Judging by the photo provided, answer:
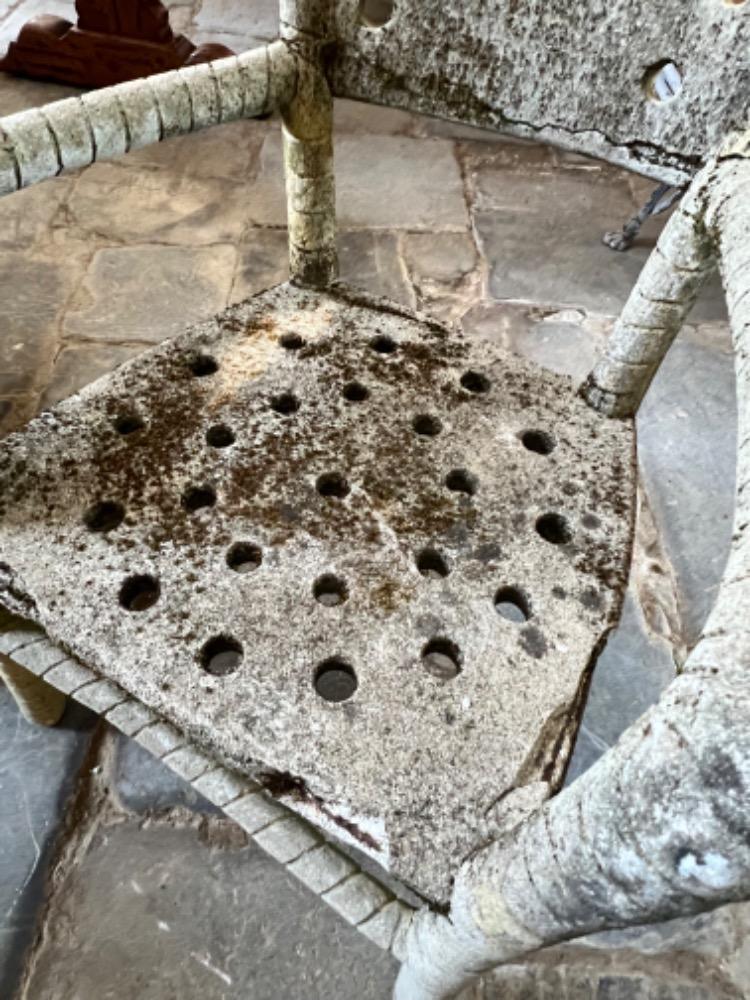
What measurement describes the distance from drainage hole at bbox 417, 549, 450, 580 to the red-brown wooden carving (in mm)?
2038

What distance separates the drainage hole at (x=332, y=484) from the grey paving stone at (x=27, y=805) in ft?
2.20

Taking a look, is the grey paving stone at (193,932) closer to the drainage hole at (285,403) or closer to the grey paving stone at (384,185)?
the drainage hole at (285,403)

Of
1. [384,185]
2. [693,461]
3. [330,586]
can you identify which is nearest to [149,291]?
[384,185]

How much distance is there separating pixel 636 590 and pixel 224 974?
91 cm

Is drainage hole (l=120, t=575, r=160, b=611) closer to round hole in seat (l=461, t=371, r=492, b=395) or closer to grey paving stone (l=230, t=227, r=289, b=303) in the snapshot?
round hole in seat (l=461, t=371, r=492, b=395)

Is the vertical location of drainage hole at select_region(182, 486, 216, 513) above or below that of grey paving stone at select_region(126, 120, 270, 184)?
above

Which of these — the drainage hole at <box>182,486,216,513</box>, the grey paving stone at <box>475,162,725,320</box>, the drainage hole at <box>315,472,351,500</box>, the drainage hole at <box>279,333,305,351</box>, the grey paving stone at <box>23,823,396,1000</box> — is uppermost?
the drainage hole at <box>279,333,305,351</box>

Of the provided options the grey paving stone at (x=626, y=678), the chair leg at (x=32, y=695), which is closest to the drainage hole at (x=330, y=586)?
the chair leg at (x=32, y=695)

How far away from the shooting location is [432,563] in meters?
0.79

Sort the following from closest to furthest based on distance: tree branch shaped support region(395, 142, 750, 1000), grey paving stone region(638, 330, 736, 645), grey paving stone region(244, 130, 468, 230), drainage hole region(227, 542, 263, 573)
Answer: tree branch shaped support region(395, 142, 750, 1000) → drainage hole region(227, 542, 263, 573) → grey paving stone region(638, 330, 736, 645) → grey paving stone region(244, 130, 468, 230)

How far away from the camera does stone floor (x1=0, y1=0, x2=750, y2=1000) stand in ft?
3.51

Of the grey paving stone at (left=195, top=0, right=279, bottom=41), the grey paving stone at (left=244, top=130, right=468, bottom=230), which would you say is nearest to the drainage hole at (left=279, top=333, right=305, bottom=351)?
the grey paving stone at (left=244, top=130, right=468, bottom=230)

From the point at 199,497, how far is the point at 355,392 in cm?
22

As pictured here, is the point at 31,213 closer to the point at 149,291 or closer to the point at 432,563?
the point at 149,291
